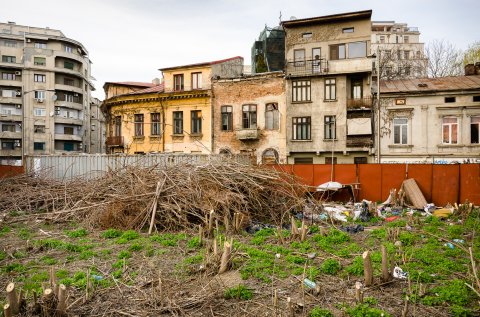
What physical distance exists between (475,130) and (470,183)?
37.8 ft

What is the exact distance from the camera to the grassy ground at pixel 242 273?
4.72 m

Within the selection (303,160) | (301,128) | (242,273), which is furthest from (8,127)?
(242,273)

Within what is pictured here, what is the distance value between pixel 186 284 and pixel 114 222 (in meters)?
5.08

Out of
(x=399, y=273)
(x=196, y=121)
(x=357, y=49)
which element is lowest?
(x=399, y=273)

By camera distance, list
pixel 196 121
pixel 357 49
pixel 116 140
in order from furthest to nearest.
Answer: pixel 116 140, pixel 196 121, pixel 357 49

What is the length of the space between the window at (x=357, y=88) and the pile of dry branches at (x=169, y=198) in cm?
1587

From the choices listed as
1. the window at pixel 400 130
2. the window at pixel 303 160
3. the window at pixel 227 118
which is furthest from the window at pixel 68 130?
the window at pixel 400 130

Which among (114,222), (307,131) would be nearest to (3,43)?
(307,131)

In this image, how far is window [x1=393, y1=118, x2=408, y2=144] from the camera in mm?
24406

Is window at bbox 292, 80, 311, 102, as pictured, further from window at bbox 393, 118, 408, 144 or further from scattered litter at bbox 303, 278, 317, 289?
scattered litter at bbox 303, 278, 317, 289

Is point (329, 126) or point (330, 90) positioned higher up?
point (330, 90)

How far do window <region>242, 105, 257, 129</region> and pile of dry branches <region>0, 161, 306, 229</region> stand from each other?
51.6ft

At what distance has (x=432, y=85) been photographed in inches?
957

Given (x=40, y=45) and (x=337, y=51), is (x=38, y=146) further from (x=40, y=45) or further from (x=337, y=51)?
(x=337, y=51)
